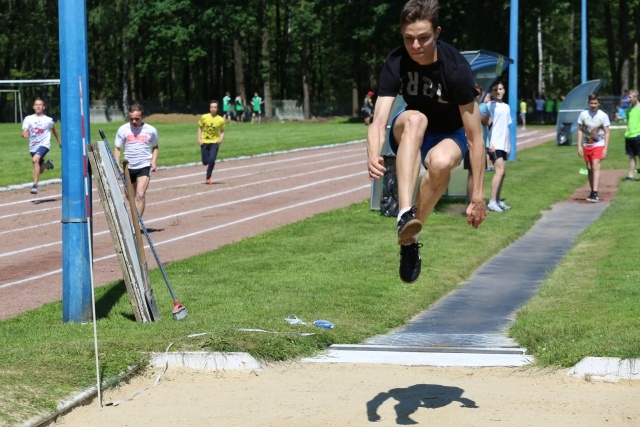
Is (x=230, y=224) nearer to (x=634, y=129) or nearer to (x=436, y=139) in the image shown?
(x=634, y=129)

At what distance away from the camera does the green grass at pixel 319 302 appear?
835 cm

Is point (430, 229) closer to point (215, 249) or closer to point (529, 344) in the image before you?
point (215, 249)

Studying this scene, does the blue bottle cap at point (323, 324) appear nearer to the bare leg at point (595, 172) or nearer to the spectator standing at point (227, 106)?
the bare leg at point (595, 172)

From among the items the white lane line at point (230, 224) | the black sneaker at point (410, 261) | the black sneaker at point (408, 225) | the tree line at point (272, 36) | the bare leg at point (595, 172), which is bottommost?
the white lane line at point (230, 224)

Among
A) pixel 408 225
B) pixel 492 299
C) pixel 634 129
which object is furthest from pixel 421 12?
pixel 634 129

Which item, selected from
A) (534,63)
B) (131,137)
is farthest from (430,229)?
(534,63)

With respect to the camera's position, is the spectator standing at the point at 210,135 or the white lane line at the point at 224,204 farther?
the spectator standing at the point at 210,135

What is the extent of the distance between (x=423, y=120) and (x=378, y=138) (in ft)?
1.29

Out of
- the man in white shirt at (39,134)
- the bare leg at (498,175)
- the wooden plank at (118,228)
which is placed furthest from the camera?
the man in white shirt at (39,134)

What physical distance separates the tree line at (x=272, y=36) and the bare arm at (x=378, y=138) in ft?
190

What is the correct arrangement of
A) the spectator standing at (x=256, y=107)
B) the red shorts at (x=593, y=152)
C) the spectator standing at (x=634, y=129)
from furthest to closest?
the spectator standing at (x=256, y=107)
the spectator standing at (x=634, y=129)
the red shorts at (x=593, y=152)

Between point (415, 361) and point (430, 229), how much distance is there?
382 inches

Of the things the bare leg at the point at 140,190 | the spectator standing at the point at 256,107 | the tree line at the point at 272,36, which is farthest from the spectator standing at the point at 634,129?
the spectator standing at the point at 256,107

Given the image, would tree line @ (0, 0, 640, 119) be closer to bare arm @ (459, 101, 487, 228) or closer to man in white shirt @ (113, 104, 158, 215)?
man in white shirt @ (113, 104, 158, 215)
